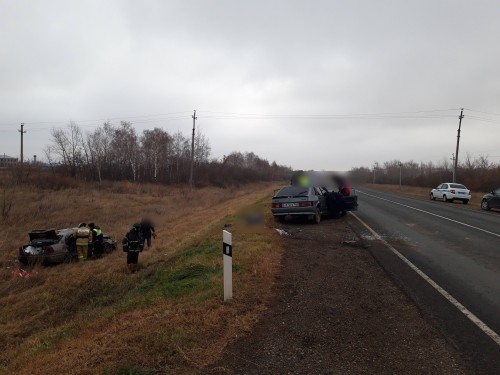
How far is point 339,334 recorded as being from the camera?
4676mm

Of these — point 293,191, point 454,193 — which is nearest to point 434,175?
point 454,193

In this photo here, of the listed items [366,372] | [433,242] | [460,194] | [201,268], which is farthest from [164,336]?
[460,194]

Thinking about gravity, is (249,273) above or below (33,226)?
above

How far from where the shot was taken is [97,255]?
1473 centimetres

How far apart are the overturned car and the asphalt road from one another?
10.1 meters

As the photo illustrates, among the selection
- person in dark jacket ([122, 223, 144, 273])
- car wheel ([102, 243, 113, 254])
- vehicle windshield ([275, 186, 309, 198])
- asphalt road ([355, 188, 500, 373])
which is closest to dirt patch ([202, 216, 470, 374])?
asphalt road ([355, 188, 500, 373])

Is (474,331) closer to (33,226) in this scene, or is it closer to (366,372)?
(366,372)

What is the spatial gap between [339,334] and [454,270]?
4601 millimetres

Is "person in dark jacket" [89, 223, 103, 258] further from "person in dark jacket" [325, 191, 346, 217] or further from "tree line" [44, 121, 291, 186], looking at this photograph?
"tree line" [44, 121, 291, 186]

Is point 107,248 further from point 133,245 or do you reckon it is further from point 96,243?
point 133,245

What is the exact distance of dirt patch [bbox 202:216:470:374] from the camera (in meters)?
3.88

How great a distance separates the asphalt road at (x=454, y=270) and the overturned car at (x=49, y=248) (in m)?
10.1

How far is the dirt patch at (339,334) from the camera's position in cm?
388

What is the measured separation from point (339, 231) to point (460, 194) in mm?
22568
